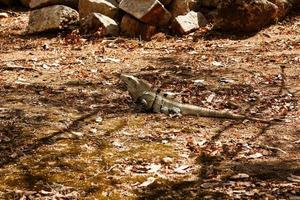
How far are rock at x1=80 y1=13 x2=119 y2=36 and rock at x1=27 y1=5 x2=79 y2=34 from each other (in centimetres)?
60

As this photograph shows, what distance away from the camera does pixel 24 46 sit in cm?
1261

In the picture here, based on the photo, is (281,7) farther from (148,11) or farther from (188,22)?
(148,11)

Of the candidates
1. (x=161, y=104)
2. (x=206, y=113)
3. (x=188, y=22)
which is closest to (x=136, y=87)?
(x=161, y=104)

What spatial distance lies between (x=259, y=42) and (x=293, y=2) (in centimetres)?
240

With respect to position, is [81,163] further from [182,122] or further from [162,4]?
[162,4]

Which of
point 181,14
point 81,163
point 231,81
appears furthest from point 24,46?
point 81,163

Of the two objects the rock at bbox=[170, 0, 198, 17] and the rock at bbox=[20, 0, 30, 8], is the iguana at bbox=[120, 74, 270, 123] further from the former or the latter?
the rock at bbox=[20, 0, 30, 8]

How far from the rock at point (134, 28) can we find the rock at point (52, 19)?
1.53 metres

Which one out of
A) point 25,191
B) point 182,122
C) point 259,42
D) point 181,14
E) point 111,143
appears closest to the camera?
point 25,191

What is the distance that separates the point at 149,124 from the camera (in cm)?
729

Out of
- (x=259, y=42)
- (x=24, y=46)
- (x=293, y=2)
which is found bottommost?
(x=24, y=46)

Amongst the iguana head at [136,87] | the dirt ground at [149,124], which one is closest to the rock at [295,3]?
the dirt ground at [149,124]

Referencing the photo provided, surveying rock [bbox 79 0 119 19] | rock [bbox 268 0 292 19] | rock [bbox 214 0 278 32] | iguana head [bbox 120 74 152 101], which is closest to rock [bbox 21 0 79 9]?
rock [bbox 79 0 119 19]

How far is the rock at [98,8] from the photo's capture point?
13.6 m
